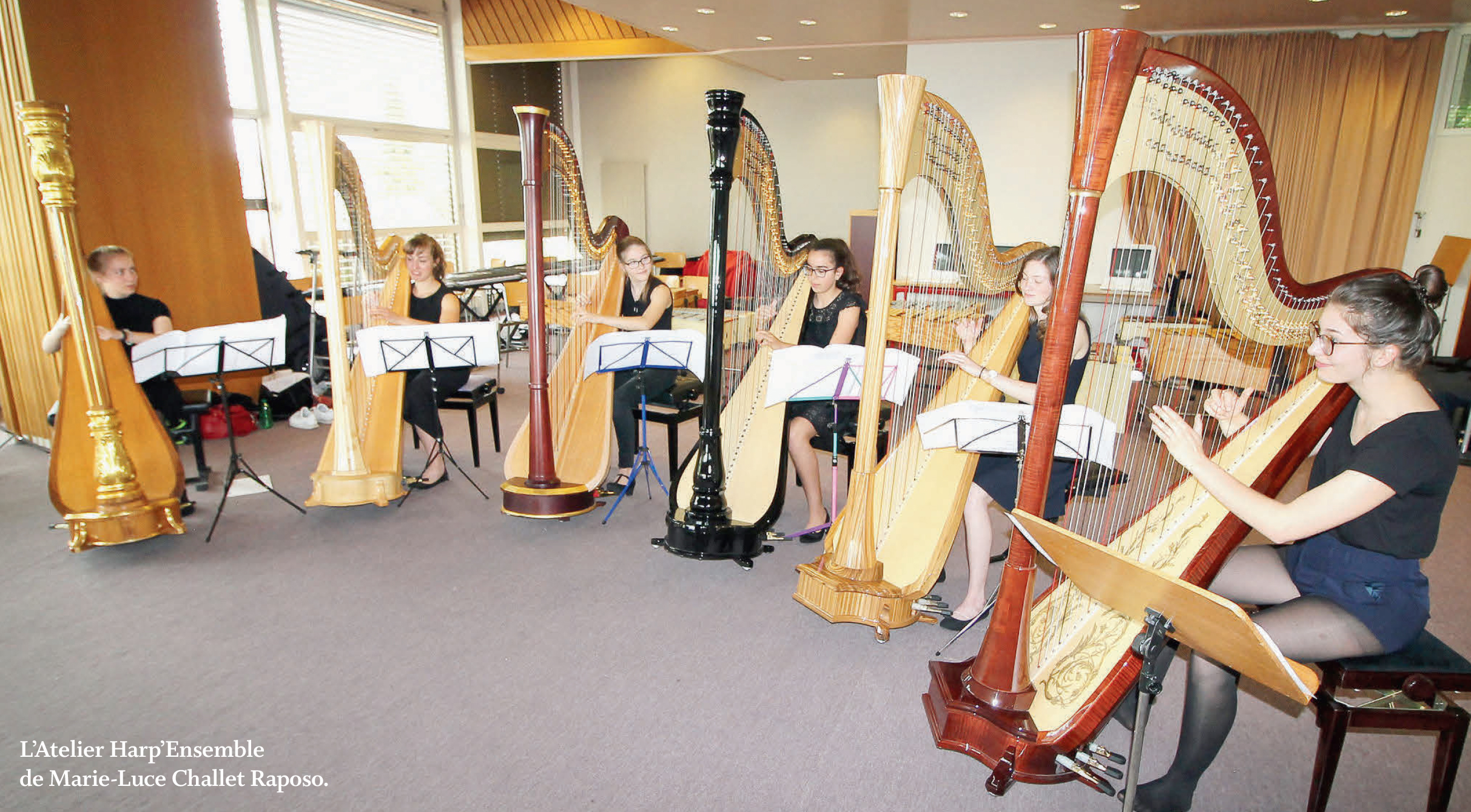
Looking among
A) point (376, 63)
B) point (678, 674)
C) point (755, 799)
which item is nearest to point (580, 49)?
point (376, 63)

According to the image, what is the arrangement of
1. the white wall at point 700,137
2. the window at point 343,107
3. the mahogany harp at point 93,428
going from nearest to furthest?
the mahogany harp at point 93,428 < the window at point 343,107 < the white wall at point 700,137

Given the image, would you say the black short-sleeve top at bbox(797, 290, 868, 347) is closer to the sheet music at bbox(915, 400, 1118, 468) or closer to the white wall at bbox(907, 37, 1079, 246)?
the sheet music at bbox(915, 400, 1118, 468)

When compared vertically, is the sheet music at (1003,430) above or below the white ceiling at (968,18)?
below

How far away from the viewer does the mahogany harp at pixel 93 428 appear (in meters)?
2.89

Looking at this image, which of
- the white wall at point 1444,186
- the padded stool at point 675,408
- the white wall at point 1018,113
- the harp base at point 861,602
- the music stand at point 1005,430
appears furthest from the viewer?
the white wall at point 1018,113

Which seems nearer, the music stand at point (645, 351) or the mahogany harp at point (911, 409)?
the mahogany harp at point (911, 409)

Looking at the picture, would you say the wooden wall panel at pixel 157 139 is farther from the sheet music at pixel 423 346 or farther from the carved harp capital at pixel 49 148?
the sheet music at pixel 423 346

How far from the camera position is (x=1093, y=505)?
141 inches

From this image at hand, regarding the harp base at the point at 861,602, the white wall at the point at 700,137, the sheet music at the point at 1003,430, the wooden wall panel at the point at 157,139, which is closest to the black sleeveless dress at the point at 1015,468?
the sheet music at the point at 1003,430

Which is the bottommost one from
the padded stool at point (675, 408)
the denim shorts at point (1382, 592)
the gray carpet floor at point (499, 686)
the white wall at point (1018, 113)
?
the gray carpet floor at point (499, 686)

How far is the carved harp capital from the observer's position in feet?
9.24

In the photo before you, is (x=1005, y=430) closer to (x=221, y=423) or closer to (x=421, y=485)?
(x=421, y=485)

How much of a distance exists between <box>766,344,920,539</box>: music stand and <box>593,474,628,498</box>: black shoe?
1.34 meters

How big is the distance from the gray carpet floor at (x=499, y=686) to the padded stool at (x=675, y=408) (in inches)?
26.6
